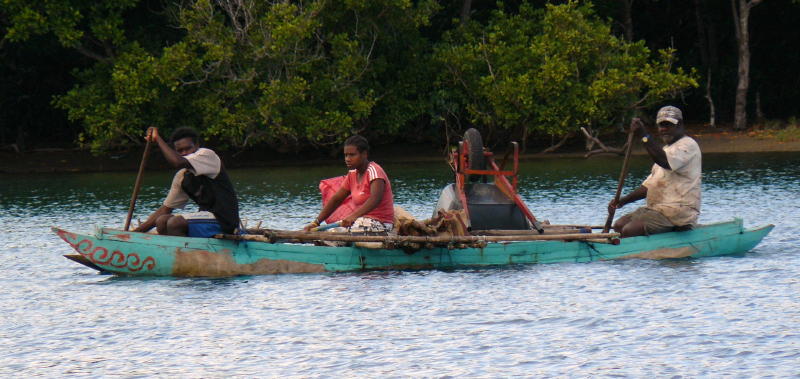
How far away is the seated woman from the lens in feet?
44.9

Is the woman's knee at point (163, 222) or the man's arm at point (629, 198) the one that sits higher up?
the man's arm at point (629, 198)

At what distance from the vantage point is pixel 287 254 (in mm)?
13719

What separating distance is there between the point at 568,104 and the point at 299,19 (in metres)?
7.89

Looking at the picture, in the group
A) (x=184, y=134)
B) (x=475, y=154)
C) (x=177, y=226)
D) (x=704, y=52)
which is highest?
(x=704, y=52)

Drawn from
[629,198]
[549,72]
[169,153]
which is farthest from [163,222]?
[549,72]

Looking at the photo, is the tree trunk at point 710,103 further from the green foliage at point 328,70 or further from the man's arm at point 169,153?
the man's arm at point 169,153

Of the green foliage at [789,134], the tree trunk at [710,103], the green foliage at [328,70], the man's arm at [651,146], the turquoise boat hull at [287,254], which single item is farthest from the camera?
the tree trunk at [710,103]

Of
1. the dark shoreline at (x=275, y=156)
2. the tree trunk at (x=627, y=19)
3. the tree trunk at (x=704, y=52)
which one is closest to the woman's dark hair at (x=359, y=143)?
the dark shoreline at (x=275, y=156)

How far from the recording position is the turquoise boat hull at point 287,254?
13.5 meters

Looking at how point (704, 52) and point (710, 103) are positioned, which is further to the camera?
point (704, 52)

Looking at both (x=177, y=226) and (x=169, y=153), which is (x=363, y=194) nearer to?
(x=177, y=226)

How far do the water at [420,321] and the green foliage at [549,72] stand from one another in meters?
15.9

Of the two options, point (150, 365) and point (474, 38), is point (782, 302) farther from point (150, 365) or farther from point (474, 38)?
point (474, 38)

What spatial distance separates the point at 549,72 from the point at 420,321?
2149cm
